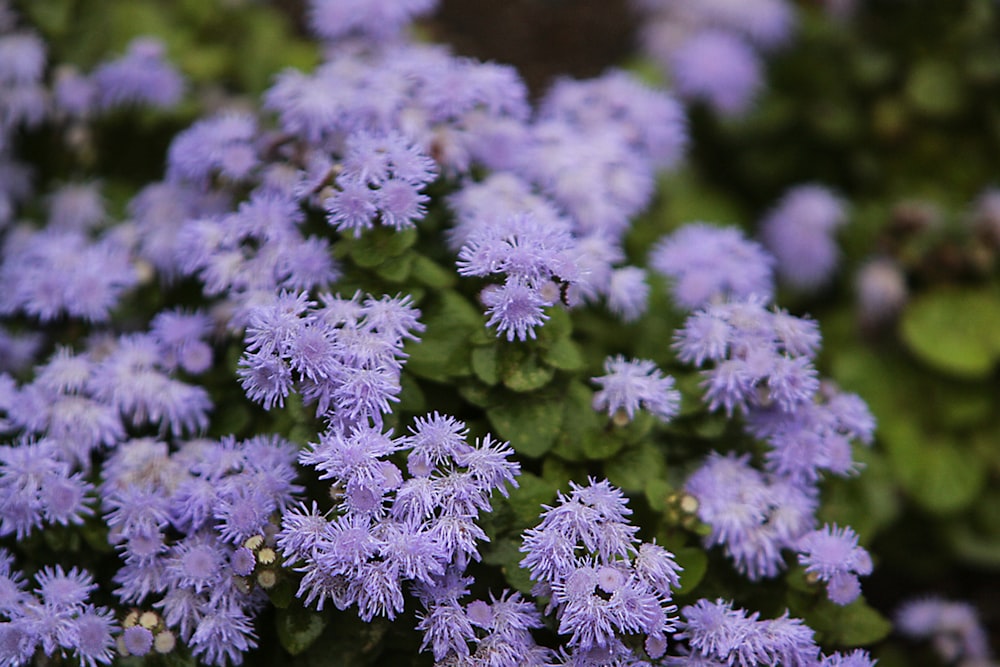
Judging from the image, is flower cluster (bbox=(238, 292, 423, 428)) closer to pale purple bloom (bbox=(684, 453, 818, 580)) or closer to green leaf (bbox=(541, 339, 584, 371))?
green leaf (bbox=(541, 339, 584, 371))

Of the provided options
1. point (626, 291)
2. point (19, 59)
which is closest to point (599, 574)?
point (626, 291)

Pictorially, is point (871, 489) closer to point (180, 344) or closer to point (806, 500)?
point (806, 500)

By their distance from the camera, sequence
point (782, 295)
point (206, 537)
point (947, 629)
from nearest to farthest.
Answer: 1. point (206, 537)
2. point (947, 629)
3. point (782, 295)

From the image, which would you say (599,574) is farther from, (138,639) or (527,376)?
(138,639)

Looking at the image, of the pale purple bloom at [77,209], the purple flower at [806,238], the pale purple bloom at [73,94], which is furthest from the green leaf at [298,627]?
the purple flower at [806,238]

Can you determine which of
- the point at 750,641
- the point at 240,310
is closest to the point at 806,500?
the point at 750,641

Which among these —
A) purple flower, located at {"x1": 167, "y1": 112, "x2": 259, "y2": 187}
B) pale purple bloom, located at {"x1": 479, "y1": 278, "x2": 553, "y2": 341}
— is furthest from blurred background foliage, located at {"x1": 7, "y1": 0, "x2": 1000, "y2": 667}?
purple flower, located at {"x1": 167, "y1": 112, "x2": 259, "y2": 187}
